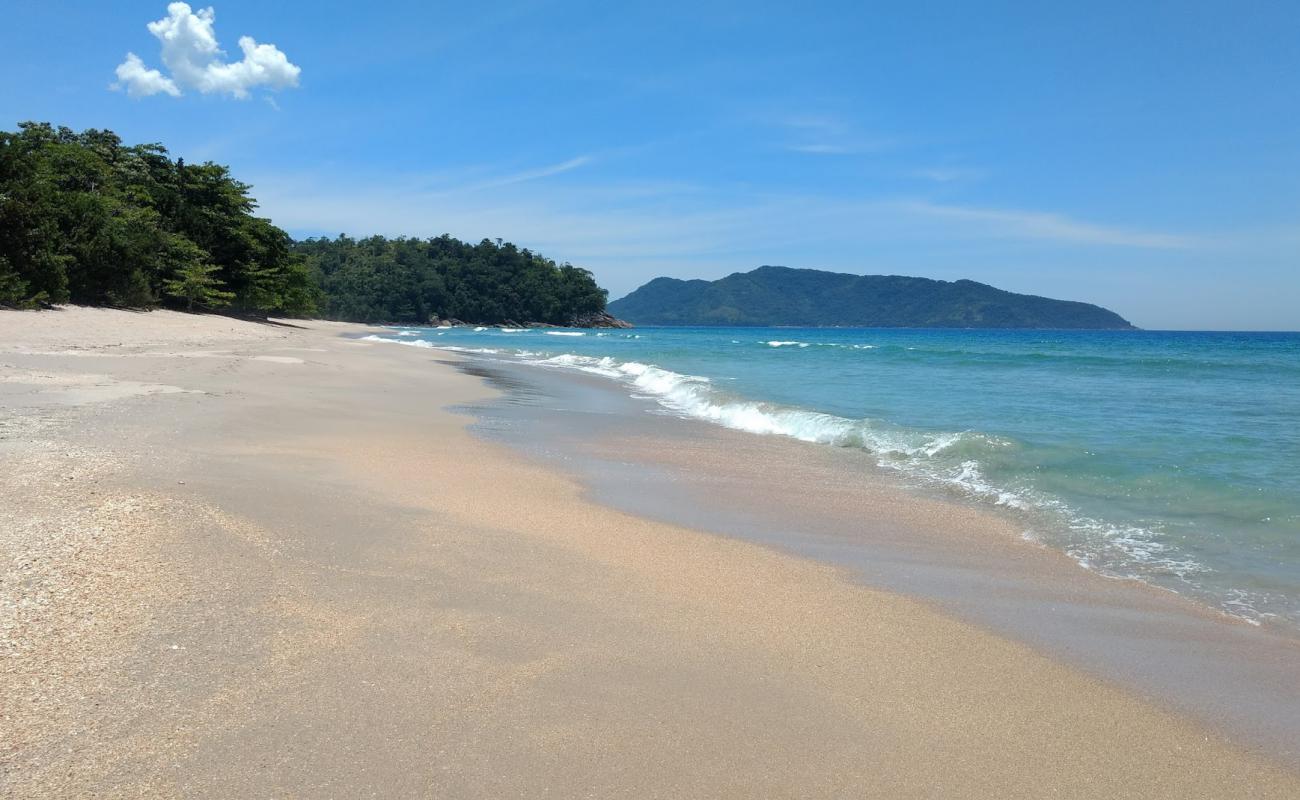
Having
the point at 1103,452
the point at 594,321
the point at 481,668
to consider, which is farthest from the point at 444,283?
the point at 481,668

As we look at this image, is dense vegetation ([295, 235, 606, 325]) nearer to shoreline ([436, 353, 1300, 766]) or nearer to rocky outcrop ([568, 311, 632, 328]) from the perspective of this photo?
rocky outcrop ([568, 311, 632, 328])

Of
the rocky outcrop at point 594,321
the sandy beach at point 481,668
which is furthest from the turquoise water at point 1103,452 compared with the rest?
the rocky outcrop at point 594,321

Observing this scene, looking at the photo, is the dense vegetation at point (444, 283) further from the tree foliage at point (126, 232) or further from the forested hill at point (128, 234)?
the tree foliage at point (126, 232)

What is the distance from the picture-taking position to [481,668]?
3.46 metres

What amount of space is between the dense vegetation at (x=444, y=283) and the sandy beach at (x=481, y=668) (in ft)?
345

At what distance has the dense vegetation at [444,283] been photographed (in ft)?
368

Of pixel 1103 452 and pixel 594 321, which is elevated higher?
pixel 594 321

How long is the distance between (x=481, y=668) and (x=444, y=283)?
12753 centimetres

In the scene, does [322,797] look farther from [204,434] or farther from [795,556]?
[204,434]

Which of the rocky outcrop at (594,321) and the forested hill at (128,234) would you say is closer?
the forested hill at (128,234)

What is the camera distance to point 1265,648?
169 inches

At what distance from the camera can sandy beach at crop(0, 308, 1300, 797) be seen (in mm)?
2725

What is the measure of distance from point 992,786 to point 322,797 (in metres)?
2.21

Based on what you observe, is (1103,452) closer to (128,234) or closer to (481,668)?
(481,668)
